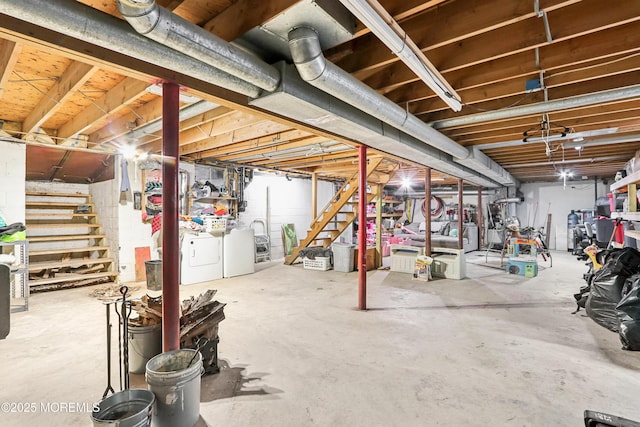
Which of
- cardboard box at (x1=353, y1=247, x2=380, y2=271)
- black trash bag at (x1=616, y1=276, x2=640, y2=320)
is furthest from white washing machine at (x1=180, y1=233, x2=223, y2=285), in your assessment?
black trash bag at (x1=616, y1=276, x2=640, y2=320)

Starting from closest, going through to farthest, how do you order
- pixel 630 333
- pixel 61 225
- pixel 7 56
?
pixel 7 56 < pixel 630 333 < pixel 61 225

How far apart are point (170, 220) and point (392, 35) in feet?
5.74

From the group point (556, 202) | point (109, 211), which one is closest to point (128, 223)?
point (109, 211)

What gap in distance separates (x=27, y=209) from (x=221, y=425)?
18.4 ft

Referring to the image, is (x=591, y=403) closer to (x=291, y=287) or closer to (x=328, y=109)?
(x=328, y=109)

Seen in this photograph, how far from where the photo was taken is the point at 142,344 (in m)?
2.33

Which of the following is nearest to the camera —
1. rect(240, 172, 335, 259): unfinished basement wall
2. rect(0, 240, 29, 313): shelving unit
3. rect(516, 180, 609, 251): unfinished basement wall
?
rect(0, 240, 29, 313): shelving unit

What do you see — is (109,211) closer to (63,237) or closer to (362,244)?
(63,237)

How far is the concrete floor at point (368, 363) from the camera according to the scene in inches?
76.4

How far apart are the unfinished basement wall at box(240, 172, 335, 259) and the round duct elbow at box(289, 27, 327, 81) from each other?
590 cm

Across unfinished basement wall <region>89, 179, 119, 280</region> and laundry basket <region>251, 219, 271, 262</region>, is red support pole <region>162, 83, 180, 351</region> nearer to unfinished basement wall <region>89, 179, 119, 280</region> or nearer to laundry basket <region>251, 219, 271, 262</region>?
unfinished basement wall <region>89, 179, 119, 280</region>

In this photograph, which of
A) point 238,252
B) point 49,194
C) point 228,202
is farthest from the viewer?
point 228,202

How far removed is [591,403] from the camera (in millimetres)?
2018

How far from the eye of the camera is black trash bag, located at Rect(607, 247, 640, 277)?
328 cm
